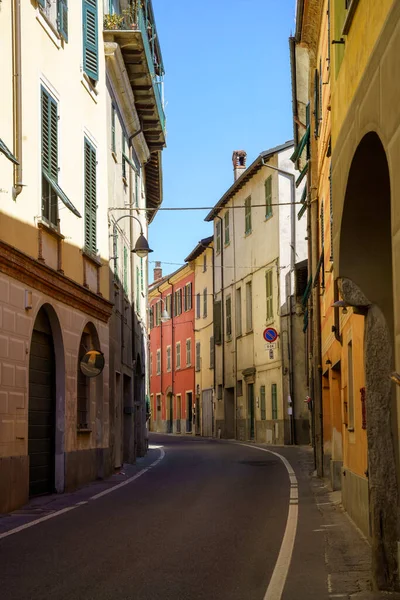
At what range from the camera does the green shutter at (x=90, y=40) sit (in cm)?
2102

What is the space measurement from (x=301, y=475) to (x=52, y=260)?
289 inches

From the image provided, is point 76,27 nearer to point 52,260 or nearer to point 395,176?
point 52,260

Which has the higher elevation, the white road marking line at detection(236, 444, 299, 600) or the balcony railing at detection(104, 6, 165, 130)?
the balcony railing at detection(104, 6, 165, 130)

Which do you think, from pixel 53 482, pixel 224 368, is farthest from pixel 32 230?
pixel 224 368

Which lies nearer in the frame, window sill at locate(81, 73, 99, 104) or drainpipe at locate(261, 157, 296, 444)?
window sill at locate(81, 73, 99, 104)

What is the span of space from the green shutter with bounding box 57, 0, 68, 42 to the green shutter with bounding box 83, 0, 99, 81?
158 cm

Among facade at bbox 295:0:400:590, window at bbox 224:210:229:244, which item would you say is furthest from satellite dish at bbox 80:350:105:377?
window at bbox 224:210:229:244

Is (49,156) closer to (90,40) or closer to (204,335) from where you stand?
(90,40)

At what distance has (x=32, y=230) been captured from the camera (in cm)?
1605

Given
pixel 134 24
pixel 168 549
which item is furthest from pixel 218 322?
pixel 168 549

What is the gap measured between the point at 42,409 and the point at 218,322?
32.8 metres

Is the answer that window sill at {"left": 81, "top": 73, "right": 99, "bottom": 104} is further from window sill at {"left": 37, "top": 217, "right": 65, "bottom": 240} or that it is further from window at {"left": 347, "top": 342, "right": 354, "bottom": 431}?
window at {"left": 347, "top": 342, "right": 354, "bottom": 431}

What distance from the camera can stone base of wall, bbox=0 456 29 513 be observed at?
14.0 metres

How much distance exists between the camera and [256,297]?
140 feet
